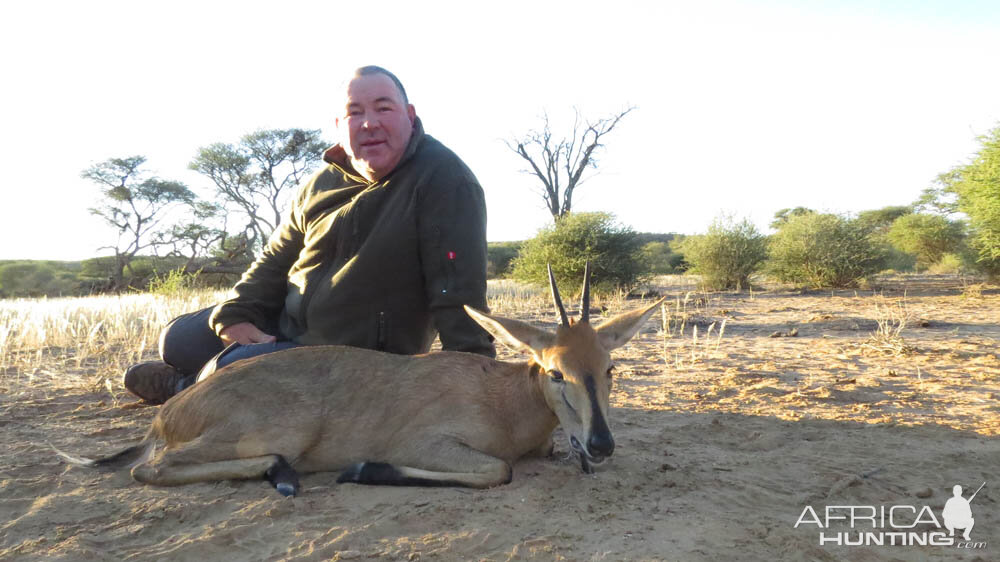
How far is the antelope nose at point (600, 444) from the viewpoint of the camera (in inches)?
121

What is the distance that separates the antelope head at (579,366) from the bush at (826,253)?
17343mm

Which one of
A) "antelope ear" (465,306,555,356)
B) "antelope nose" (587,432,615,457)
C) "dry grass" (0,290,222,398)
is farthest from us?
"dry grass" (0,290,222,398)

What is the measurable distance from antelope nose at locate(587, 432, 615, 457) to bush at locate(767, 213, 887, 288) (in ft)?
59.4

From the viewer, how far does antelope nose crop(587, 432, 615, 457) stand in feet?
10.1

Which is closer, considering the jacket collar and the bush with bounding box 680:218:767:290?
the jacket collar

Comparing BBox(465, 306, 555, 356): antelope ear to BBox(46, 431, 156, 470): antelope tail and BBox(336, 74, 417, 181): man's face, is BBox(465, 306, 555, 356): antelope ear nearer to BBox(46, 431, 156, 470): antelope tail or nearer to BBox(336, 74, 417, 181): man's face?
BBox(336, 74, 417, 181): man's face

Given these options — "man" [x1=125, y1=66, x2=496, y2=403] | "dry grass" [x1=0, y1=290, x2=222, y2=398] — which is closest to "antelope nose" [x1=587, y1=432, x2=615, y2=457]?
"man" [x1=125, y1=66, x2=496, y2=403]

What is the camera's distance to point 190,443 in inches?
134

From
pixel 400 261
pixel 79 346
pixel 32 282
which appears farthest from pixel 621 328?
pixel 32 282

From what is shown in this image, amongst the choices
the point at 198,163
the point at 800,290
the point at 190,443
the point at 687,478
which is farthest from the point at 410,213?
the point at 198,163

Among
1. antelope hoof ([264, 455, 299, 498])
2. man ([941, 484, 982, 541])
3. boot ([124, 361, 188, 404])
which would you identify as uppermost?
boot ([124, 361, 188, 404])

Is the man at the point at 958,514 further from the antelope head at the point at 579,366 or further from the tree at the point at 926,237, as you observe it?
the tree at the point at 926,237

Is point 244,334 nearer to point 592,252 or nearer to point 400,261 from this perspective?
point 400,261

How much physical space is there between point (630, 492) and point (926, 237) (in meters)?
27.7
